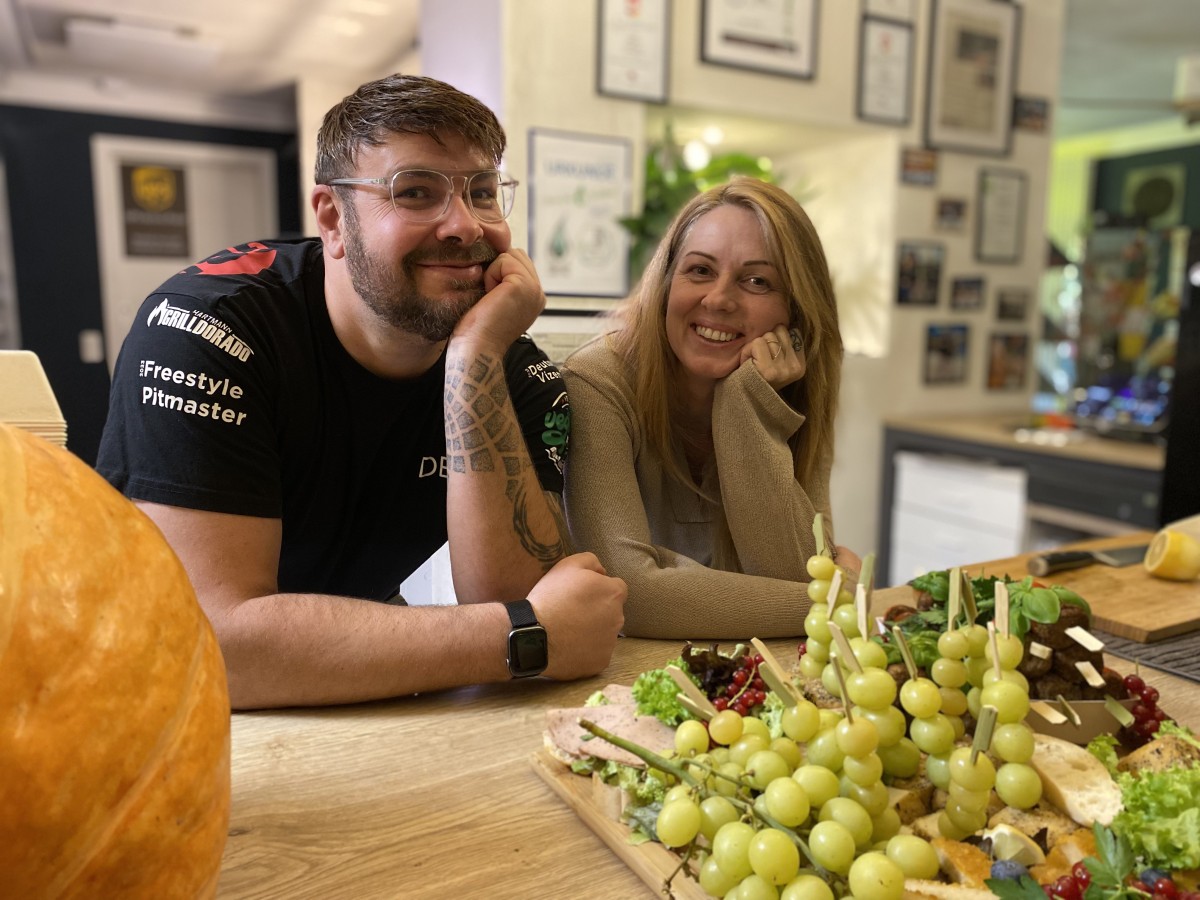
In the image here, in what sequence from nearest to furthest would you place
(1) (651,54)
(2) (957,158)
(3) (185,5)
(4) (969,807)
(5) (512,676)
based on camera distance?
(4) (969,807), (5) (512,676), (1) (651,54), (2) (957,158), (3) (185,5)

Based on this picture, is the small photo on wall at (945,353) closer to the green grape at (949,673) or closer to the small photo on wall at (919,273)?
the small photo on wall at (919,273)

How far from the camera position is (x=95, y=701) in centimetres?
42

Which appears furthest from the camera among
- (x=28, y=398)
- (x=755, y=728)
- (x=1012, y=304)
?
(x=1012, y=304)

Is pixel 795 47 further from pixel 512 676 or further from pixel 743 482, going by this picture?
pixel 512 676

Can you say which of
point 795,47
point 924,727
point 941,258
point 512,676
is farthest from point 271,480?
point 941,258

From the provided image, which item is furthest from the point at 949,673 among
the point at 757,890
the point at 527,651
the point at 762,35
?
the point at 762,35

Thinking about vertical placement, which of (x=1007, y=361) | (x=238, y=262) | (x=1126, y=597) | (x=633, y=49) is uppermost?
(x=633, y=49)

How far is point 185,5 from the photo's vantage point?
12.7 feet

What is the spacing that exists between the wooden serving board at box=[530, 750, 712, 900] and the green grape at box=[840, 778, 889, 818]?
0.38 ft

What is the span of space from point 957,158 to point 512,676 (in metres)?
3.37

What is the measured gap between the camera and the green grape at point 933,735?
1.95ft

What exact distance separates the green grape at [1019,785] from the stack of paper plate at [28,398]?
0.77m

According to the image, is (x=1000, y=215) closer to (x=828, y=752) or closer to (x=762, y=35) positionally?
(x=762, y=35)

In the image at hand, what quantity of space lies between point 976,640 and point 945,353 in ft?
10.9
